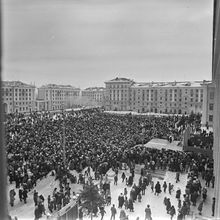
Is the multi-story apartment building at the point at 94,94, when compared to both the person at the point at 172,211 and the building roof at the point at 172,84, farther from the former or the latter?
the person at the point at 172,211

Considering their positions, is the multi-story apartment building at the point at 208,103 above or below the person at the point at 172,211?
above

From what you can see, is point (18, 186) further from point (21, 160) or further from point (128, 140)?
point (128, 140)

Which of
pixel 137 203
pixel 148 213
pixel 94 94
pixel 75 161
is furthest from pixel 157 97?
pixel 148 213

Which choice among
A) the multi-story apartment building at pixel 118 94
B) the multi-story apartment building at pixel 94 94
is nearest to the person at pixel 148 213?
the multi-story apartment building at pixel 118 94

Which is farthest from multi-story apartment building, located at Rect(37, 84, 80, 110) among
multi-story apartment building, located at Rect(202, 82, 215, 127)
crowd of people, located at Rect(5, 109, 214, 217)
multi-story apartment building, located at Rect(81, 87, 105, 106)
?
crowd of people, located at Rect(5, 109, 214, 217)

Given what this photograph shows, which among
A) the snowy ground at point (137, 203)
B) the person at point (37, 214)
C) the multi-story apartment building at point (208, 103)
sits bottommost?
the snowy ground at point (137, 203)

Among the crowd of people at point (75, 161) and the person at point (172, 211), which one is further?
the crowd of people at point (75, 161)

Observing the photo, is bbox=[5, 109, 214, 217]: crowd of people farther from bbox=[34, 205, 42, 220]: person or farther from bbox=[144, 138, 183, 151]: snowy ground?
bbox=[144, 138, 183, 151]: snowy ground
